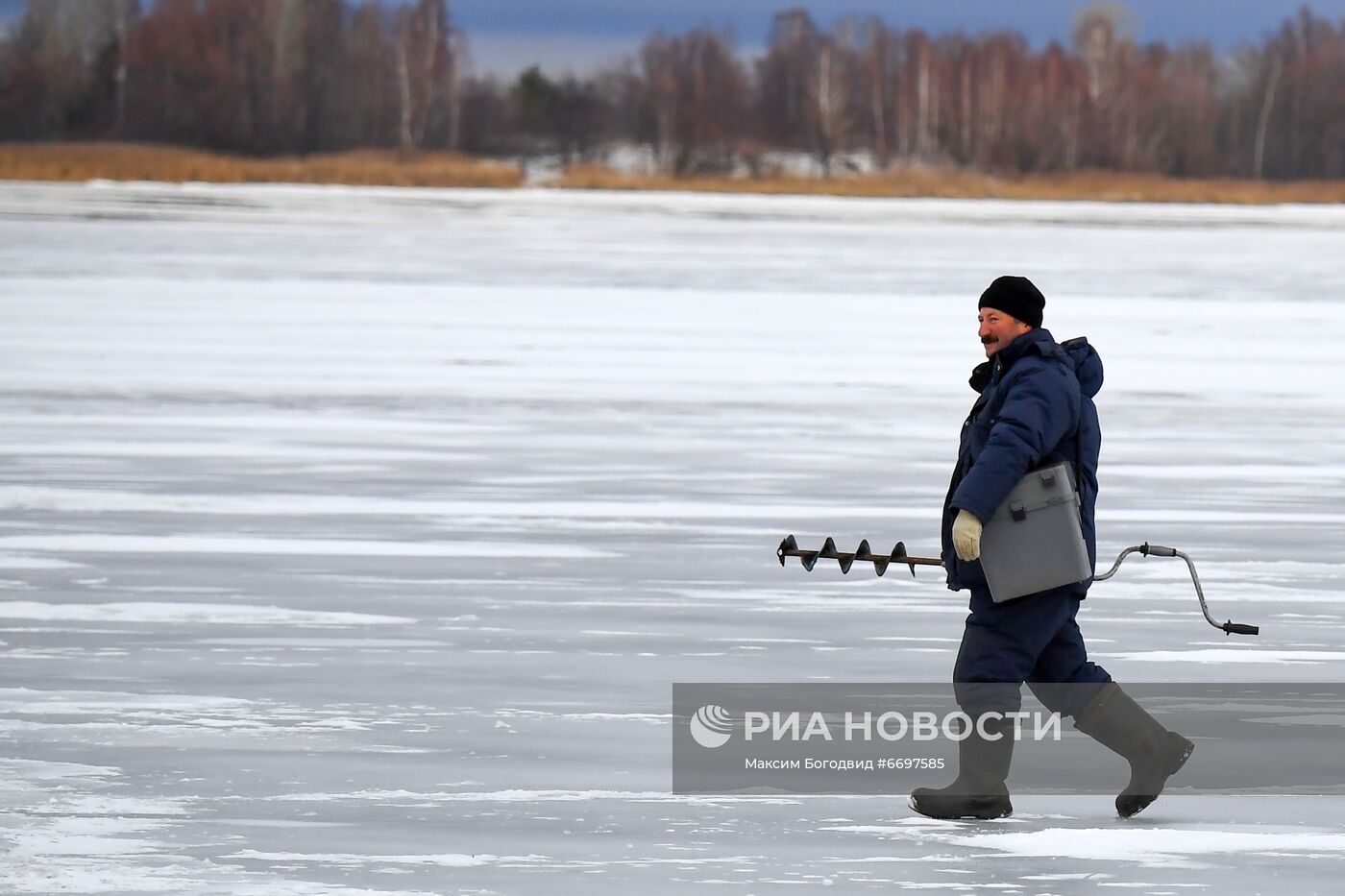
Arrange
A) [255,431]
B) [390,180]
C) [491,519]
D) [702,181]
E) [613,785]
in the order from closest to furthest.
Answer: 1. [613,785]
2. [491,519]
3. [255,431]
4. [390,180]
5. [702,181]

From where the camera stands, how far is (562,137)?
299 ft

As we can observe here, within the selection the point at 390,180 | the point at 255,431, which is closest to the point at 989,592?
the point at 255,431

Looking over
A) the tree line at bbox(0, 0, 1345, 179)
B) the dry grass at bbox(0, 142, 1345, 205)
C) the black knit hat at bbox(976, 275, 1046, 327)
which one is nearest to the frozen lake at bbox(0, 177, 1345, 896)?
the black knit hat at bbox(976, 275, 1046, 327)

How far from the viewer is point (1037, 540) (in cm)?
436

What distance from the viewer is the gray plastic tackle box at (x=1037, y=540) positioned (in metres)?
4.36

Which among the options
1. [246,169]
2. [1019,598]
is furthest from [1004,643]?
[246,169]

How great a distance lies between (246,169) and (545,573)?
54759 mm

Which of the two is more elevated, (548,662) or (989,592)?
(989,592)

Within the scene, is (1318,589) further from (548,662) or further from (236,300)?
(236,300)

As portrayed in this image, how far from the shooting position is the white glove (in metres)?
4.29

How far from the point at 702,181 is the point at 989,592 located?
59.4 metres
